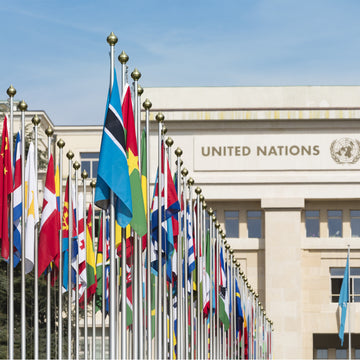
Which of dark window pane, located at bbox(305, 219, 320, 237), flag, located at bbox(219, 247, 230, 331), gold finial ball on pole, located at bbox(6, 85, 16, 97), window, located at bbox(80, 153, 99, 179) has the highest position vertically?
window, located at bbox(80, 153, 99, 179)

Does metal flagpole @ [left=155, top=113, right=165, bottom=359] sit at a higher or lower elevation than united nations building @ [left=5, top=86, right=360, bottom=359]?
lower

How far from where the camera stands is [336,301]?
211ft

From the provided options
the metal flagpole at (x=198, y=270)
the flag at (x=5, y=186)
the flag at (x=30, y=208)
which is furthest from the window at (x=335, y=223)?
the flag at (x=5, y=186)

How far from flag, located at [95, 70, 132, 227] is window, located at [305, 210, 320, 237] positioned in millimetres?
47518

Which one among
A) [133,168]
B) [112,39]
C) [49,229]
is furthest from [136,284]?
[112,39]

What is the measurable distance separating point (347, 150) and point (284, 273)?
25.8ft

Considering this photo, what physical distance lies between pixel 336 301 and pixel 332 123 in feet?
32.8

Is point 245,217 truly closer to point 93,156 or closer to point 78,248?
point 93,156

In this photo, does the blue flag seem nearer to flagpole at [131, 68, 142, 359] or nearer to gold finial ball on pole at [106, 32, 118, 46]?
flagpole at [131, 68, 142, 359]

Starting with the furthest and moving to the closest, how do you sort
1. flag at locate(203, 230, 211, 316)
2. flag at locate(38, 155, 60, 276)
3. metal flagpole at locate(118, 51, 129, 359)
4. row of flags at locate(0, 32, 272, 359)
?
flag at locate(203, 230, 211, 316) → flag at locate(38, 155, 60, 276) → metal flagpole at locate(118, 51, 129, 359) → row of flags at locate(0, 32, 272, 359)

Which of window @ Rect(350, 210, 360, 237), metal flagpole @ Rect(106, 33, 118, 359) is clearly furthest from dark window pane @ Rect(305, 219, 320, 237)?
metal flagpole @ Rect(106, 33, 118, 359)

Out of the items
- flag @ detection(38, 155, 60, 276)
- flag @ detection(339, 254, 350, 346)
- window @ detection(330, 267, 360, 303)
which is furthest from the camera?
window @ detection(330, 267, 360, 303)

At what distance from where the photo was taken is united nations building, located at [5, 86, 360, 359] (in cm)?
6384

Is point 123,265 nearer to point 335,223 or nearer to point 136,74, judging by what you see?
point 136,74
